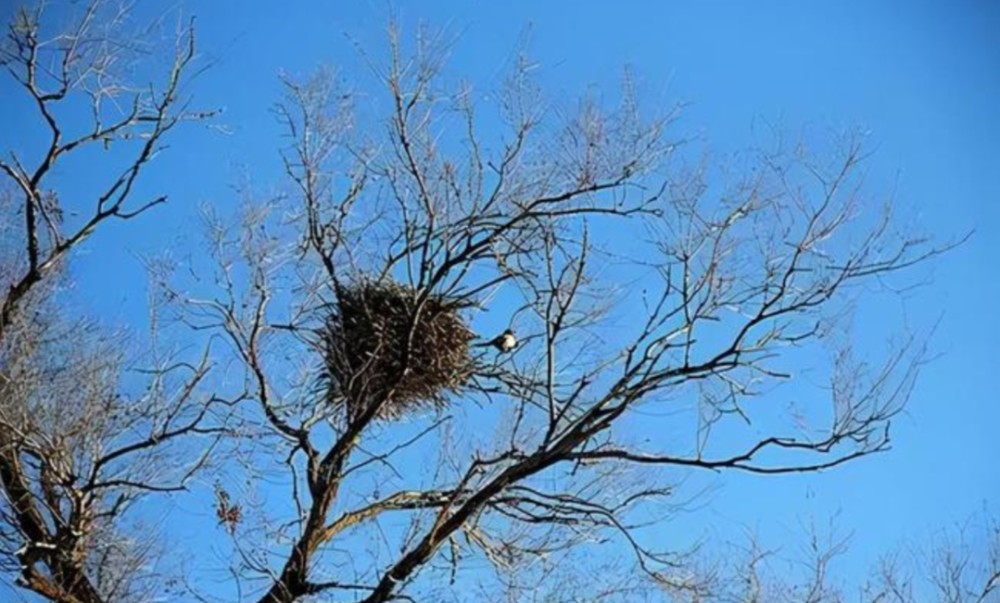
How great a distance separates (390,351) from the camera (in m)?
4.95

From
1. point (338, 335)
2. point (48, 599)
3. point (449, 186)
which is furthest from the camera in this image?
point (338, 335)

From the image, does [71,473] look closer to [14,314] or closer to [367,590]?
[14,314]

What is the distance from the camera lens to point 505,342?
16.6ft

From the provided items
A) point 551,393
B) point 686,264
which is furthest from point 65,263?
point 686,264

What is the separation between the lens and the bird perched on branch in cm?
504

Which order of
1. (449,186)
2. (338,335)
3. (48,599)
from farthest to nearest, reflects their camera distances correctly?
(338,335)
(449,186)
(48,599)

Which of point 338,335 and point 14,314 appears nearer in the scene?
point 14,314

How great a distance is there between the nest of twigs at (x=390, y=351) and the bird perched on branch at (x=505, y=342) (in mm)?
109

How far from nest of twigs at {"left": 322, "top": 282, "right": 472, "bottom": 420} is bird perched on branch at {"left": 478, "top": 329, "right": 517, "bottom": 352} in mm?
109

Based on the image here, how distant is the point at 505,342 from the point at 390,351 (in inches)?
17.4

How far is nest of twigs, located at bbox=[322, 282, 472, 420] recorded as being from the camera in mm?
4918

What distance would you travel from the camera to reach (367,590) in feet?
15.4

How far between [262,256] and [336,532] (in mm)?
A: 1052

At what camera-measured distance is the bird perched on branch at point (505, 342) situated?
504cm
